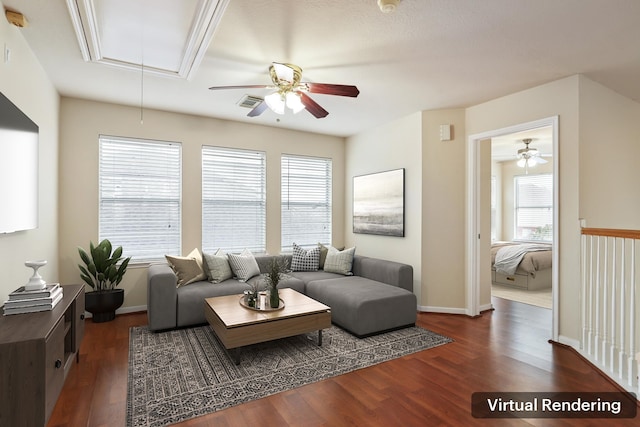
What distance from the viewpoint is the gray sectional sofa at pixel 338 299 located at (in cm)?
347

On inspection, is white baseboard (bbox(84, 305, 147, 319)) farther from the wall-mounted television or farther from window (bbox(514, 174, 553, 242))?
window (bbox(514, 174, 553, 242))

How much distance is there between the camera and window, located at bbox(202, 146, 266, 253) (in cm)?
475

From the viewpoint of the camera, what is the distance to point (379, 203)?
5031mm

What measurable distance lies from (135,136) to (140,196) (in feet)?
2.55

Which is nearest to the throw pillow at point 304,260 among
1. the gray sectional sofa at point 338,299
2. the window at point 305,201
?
the window at point 305,201

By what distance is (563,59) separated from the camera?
2859mm

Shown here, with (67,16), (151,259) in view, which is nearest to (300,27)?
(67,16)

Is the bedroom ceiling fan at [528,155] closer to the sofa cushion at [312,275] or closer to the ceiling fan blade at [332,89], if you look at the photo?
the sofa cushion at [312,275]

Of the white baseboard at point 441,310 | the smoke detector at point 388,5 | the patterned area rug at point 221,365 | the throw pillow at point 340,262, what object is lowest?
the patterned area rug at point 221,365

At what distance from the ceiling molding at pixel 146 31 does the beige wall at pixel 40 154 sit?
431 millimetres

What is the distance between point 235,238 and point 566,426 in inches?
164

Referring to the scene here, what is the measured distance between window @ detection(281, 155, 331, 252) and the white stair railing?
11.9ft

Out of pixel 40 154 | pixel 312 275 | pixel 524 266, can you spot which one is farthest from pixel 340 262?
pixel 40 154

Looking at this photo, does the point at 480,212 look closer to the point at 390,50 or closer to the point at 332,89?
the point at 390,50
